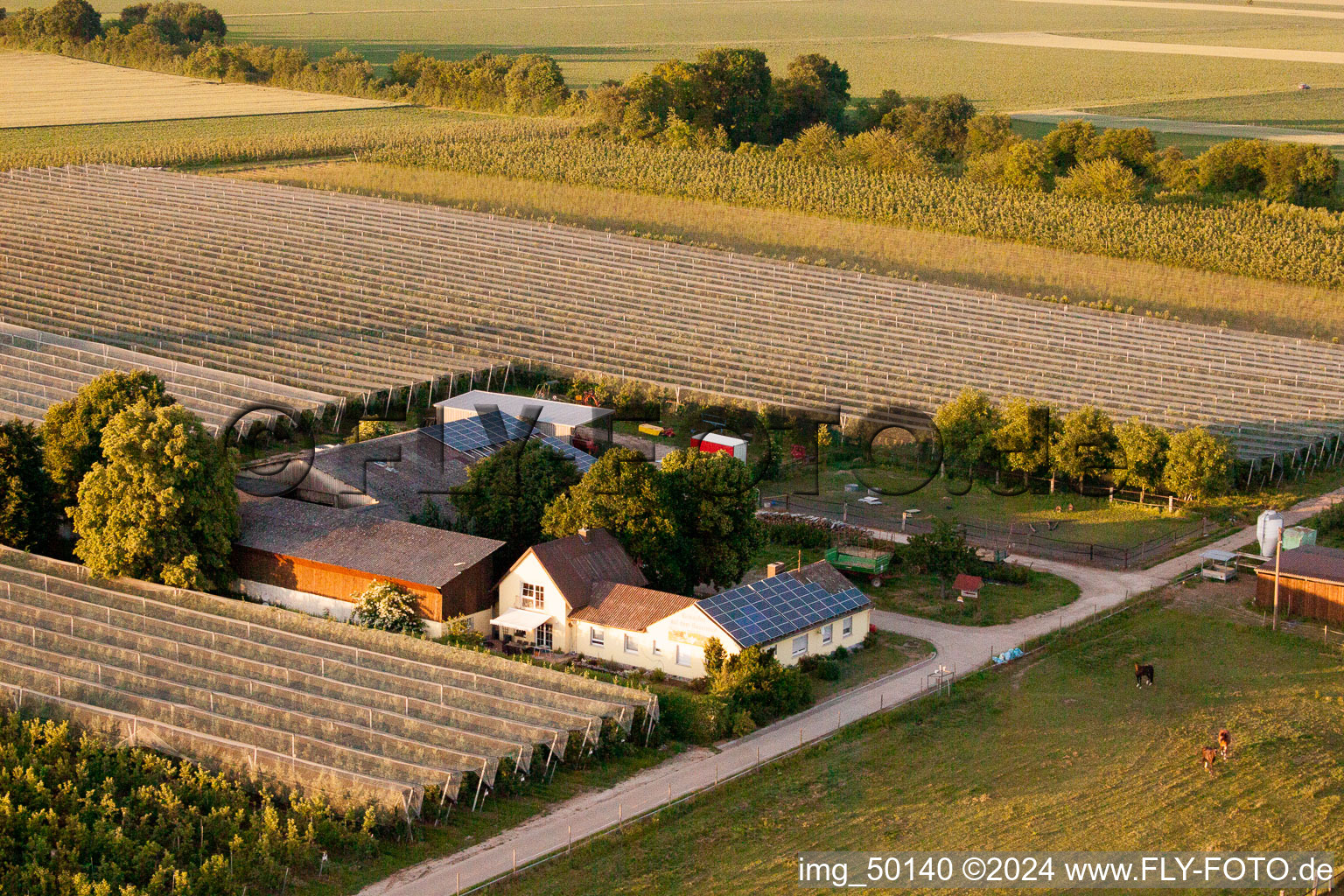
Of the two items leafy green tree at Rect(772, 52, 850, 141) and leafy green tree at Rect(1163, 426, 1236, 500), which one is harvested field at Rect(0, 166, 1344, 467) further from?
leafy green tree at Rect(772, 52, 850, 141)

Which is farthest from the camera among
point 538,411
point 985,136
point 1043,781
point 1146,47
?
point 1146,47

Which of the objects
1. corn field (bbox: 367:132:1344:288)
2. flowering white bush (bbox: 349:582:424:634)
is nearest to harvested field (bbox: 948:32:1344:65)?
corn field (bbox: 367:132:1344:288)

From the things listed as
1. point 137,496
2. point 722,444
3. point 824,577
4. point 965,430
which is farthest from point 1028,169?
point 137,496

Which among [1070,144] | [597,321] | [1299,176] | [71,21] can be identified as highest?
[71,21]

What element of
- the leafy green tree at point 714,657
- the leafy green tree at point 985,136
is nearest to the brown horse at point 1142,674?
the leafy green tree at point 714,657

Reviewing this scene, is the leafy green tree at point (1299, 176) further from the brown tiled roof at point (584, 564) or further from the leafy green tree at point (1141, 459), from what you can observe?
the brown tiled roof at point (584, 564)

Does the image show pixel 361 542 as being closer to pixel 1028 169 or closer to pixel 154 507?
pixel 154 507
